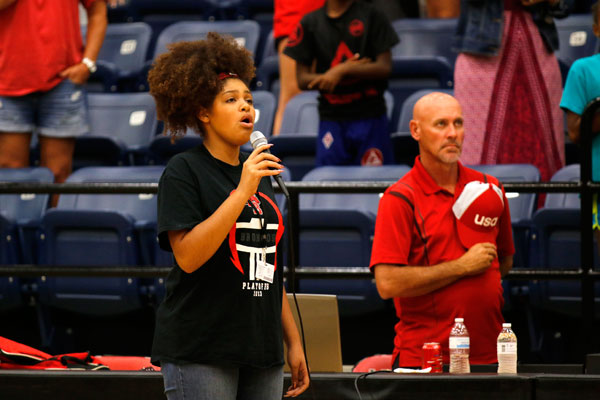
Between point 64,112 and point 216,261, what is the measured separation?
319cm

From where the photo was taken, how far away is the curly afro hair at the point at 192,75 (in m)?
2.31

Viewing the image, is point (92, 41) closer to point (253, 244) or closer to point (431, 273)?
point (431, 273)

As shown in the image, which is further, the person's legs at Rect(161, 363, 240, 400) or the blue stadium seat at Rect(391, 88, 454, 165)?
the blue stadium seat at Rect(391, 88, 454, 165)

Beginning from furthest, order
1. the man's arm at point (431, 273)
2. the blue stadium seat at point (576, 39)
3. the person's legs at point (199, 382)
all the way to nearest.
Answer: the blue stadium seat at point (576, 39) → the man's arm at point (431, 273) → the person's legs at point (199, 382)

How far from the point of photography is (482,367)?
3.20 m

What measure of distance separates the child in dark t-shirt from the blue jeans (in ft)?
9.09

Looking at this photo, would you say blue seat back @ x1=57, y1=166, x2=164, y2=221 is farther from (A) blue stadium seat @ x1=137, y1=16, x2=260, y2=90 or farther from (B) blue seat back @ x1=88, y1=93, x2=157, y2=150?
(A) blue stadium seat @ x1=137, y1=16, x2=260, y2=90

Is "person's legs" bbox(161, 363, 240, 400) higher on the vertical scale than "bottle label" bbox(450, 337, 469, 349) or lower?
higher

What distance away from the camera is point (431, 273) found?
3293 mm

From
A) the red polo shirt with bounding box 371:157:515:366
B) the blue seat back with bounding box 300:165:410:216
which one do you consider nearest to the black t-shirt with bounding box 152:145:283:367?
the red polo shirt with bounding box 371:157:515:366

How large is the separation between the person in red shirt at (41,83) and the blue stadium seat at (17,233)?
254 millimetres

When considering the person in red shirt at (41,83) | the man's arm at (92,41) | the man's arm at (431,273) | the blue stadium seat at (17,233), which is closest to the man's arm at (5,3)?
the person in red shirt at (41,83)

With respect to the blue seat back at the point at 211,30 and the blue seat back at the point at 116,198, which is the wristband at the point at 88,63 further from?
the blue seat back at the point at 211,30

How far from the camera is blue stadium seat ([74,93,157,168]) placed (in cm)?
585
